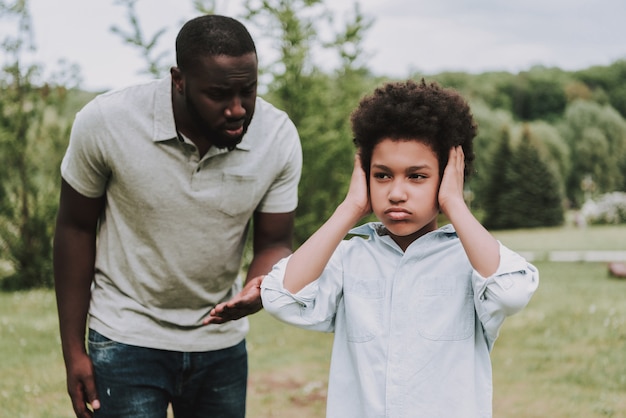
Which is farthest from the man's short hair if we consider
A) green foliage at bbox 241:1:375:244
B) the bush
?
the bush

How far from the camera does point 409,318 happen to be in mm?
2264

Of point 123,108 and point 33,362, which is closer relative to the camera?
point 123,108

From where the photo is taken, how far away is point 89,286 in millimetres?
2844

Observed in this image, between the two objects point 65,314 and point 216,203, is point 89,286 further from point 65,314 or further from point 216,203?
point 216,203

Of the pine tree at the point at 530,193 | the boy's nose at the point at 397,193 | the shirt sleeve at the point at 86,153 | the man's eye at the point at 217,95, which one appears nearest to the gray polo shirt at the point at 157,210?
the shirt sleeve at the point at 86,153

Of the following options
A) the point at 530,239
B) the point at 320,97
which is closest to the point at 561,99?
the point at 530,239

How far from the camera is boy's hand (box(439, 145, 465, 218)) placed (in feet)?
7.34

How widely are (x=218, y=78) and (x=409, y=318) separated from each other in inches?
40.4

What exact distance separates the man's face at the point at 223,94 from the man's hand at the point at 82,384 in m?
0.94

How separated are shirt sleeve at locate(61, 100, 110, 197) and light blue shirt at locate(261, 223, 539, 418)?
2.57 ft

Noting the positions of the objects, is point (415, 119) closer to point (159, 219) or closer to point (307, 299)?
point (307, 299)

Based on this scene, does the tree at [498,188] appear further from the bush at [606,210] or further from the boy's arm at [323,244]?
the boy's arm at [323,244]

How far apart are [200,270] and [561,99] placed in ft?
194

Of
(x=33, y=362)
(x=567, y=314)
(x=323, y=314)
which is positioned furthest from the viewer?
(x=567, y=314)
